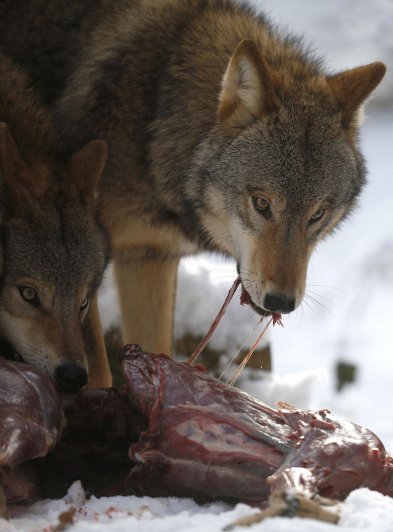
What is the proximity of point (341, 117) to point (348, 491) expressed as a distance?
2.03m

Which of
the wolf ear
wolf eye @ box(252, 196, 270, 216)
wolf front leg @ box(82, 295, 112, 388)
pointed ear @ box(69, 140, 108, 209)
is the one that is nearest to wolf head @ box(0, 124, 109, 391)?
pointed ear @ box(69, 140, 108, 209)

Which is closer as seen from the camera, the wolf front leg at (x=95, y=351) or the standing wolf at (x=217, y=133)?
the standing wolf at (x=217, y=133)

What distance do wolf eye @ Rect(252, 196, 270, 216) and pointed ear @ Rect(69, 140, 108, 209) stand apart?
0.70 m

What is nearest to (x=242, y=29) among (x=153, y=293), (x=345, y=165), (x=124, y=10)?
(x=124, y=10)

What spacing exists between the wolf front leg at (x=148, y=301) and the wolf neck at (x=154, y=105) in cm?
61

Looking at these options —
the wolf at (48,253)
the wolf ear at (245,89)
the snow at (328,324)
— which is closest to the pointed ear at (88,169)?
the wolf at (48,253)

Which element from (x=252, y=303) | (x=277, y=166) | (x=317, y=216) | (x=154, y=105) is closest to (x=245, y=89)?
(x=277, y=166)

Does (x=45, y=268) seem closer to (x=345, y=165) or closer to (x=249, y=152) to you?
(x=249, y=152)

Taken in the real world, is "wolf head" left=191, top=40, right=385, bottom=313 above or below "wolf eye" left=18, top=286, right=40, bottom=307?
above

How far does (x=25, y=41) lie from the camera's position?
489 cm

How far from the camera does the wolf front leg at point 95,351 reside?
4.55 meters

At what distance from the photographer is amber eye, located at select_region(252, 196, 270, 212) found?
4223 millimetres

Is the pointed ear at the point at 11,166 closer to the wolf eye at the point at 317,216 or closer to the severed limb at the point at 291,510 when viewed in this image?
the wolf eye at the point at 317,216

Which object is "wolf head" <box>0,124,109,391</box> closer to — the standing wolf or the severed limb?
the standing wolf
